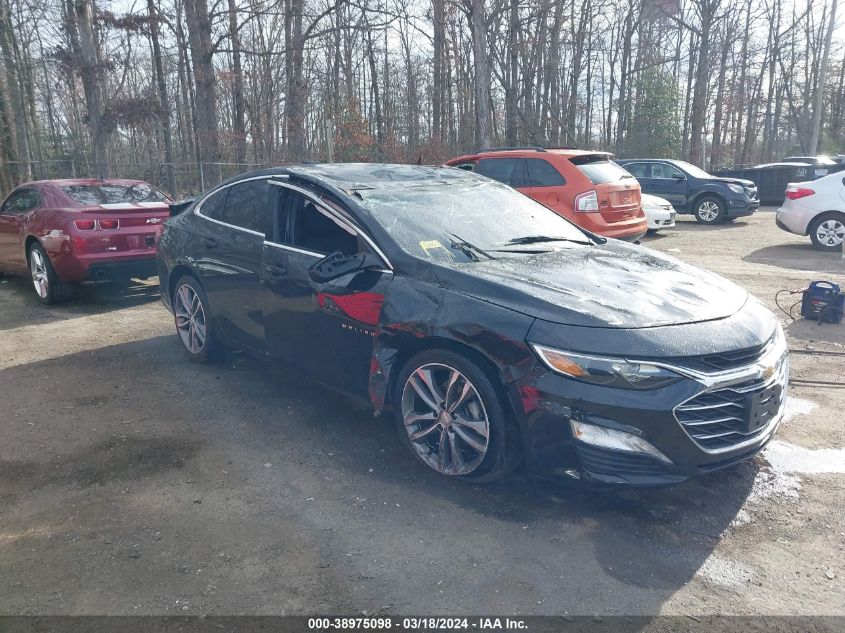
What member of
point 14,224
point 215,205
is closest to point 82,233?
point 14,224

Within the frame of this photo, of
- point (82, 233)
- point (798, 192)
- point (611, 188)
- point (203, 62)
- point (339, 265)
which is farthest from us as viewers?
point (203, 62)

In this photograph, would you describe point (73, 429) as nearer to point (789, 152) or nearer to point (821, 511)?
point (821, 511)

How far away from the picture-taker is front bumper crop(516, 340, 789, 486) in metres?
3.02

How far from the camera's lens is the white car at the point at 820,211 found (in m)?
11.4

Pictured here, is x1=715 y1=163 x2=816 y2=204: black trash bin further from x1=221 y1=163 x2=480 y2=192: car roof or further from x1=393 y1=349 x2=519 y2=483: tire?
x1=393 y1=349 x2=519 y2=483: tire

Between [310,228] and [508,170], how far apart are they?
254 inches

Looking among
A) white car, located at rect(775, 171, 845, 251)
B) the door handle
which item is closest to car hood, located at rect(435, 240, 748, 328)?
the door handle

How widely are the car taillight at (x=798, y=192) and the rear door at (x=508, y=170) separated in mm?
5170

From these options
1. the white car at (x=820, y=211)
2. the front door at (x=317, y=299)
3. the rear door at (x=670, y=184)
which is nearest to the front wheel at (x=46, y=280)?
the front door at (x=317, y=299)

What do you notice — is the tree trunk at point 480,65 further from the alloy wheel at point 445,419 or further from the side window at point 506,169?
the alloy wheel at point 445,419

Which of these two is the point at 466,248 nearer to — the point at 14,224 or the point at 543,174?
the point at 543,174

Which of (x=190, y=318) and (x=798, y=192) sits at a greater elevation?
(x=798, y=192)

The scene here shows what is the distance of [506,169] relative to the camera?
10.5 m

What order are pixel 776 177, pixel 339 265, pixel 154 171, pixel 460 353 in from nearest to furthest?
pixel 460 353
pixel 339 265
pixel 154 171
pixel 776 177
